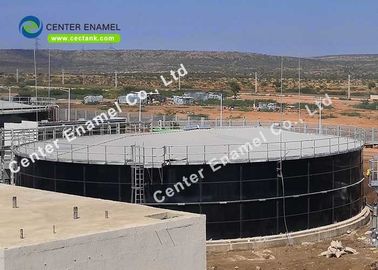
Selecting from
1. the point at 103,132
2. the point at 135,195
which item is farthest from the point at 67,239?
the point at 103,132

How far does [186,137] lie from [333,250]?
1033 cm

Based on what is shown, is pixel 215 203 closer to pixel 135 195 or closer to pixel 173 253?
pixel 135 195

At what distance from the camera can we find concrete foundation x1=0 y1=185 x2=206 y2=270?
15.4 m

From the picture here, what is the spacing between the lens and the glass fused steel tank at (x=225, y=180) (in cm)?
3119

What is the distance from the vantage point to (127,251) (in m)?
17.1

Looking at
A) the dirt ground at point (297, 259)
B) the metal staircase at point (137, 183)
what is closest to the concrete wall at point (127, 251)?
the dirt ground at point (297, 259)

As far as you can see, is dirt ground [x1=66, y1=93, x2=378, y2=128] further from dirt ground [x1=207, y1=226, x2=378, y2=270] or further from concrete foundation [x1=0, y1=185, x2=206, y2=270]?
concrete foundation [x1=0, y1=185, x2=206, y2=270]

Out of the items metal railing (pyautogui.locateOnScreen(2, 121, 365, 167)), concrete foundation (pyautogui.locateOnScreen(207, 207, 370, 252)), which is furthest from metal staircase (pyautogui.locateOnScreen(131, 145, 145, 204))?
concrete foundation (pyautogui.locateOnScreen(207, 207, 370, 252))

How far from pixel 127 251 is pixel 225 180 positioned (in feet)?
48.1

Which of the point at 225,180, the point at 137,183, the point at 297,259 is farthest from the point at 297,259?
the point at 137,183

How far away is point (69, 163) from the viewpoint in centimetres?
3212

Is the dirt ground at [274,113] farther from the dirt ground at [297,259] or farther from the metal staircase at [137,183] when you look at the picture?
the metal staircase at [137,183]

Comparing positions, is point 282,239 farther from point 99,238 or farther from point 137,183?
point 99,238

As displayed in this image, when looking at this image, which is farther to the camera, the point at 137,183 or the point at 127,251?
the point at 137,183
